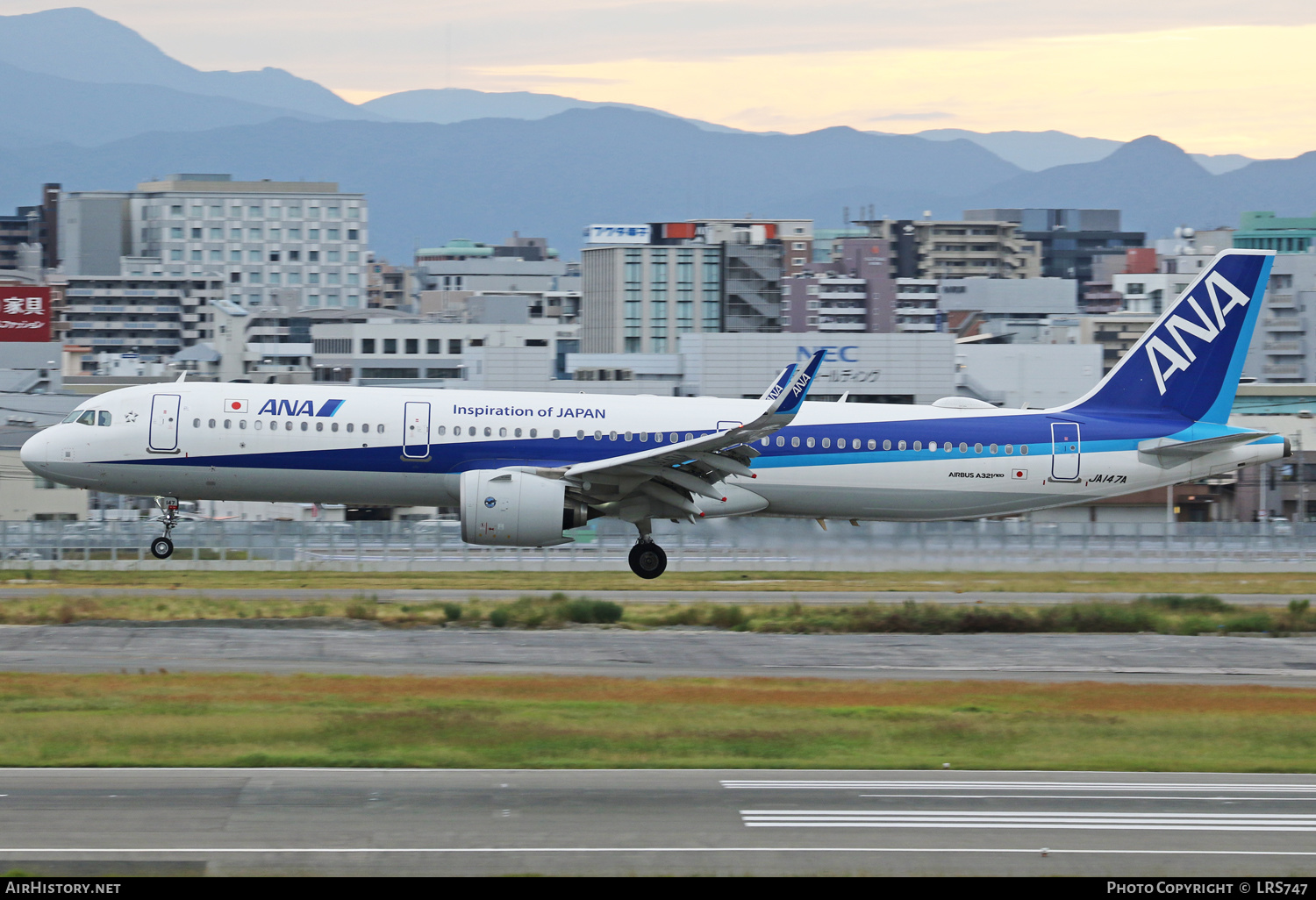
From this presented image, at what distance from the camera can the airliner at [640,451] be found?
3180cm

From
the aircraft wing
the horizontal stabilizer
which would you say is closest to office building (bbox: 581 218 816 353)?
the horizontal stabilizer

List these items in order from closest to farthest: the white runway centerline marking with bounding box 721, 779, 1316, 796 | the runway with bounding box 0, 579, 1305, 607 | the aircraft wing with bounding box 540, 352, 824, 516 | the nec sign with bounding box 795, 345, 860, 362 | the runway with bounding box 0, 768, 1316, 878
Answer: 1. the runway with bounding box 0, 768, 1316, 878
2. the white runway centerline marking with bounding box 721, 779, 1316, 796
3. the aircraft wing with bounding box 540, 352, 824, 516
4. the runway with bounding box 0, 579, 1305, 607
5. the nec sign with bounding box 795, 345, 860, 362

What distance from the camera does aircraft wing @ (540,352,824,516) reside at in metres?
29.9

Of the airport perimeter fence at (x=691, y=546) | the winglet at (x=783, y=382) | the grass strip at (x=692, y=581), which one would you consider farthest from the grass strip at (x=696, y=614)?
the airport perimeter fence at (x=691, y=546)

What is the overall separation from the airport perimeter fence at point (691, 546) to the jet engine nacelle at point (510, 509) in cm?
822

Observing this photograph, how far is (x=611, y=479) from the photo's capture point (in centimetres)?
3195

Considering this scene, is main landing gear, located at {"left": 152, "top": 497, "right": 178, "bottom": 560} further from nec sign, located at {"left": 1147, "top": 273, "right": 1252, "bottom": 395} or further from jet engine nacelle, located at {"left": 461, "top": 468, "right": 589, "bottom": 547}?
nec sign, located at {"left": 1147, "top": 273, "right": 1252, "bottom": 395}

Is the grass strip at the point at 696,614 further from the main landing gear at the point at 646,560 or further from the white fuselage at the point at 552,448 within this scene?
the white fuselage at the point at 552,448

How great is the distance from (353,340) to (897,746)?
122m

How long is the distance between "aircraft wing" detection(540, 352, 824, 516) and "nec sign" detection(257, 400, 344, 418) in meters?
4.89

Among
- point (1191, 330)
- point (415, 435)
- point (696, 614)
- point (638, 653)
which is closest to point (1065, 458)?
point (1191, 330)

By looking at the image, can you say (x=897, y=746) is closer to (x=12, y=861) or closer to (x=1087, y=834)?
(x=1087, y=834)

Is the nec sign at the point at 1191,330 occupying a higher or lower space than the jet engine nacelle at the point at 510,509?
higher
